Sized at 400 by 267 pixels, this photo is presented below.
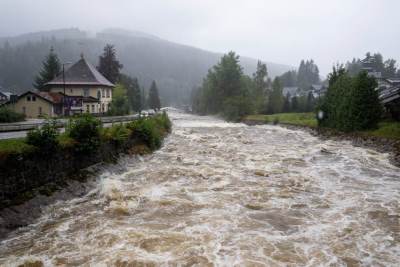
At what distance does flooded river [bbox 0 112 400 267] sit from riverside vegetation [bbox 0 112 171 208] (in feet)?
4.41

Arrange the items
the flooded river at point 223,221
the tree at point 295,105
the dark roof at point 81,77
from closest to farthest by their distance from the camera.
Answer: the flooded river at point 223,221 → the dark roof at point 81,77 → the tree at point 295,105

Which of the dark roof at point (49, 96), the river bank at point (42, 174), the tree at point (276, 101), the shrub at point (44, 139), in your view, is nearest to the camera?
the river bank at point (42, 174)

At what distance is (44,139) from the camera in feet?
47.0

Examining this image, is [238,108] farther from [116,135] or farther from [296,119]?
[116,135]

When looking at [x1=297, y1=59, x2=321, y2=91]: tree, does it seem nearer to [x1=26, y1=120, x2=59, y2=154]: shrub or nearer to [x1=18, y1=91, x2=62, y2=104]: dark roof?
[x1=18, y1=91, x2=62, y2=104]: dark roof

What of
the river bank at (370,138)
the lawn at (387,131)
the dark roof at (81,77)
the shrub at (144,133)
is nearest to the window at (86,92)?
the dark roof at (81,77)

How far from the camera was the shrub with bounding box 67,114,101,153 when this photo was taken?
17.4m

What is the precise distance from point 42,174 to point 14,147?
5.89ft

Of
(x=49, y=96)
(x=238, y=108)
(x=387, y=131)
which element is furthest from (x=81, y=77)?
(x=387, y=131)

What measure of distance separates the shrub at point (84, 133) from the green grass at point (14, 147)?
11.6 feet

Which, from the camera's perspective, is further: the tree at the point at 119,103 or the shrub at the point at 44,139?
the tree at the point at 119,103

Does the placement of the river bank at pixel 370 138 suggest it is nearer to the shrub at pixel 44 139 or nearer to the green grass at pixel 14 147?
the shrub at pixel 44 139

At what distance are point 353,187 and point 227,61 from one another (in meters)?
76.6

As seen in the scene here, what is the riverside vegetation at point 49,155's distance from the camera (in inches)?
483
